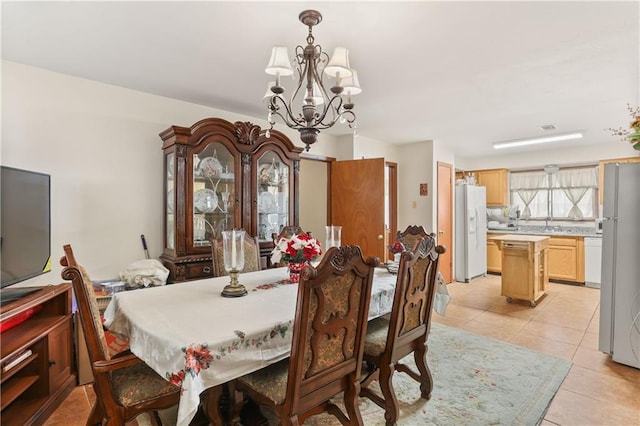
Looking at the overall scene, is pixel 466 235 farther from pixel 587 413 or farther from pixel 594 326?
pixel 587 413

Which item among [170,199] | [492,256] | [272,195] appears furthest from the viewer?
[492,256]

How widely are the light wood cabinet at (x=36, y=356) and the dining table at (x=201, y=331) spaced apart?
0.52 m

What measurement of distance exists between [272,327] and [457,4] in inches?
73.1

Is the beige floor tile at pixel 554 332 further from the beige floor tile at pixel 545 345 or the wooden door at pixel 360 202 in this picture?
the wooden door at pixel 360 202

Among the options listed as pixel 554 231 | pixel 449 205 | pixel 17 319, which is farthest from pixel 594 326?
pixel 17 319

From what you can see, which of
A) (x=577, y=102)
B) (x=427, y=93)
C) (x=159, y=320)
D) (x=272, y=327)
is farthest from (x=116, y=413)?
(x=577, y=102)

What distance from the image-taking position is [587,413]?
1973 mm

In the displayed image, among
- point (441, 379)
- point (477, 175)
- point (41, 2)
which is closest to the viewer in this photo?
point (41, 2)

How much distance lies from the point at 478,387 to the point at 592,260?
4.22 m

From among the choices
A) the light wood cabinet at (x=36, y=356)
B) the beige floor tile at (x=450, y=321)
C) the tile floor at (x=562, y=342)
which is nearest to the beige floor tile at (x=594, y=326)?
the tile floor at (x=562, y=342)

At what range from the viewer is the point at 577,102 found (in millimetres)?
3184

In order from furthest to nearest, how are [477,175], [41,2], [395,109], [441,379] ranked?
[477,175] < [395,109] < [441,379] < [41,2]

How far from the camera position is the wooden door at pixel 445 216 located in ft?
16.9

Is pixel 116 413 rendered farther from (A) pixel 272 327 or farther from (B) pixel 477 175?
(B) pixel 477 175
